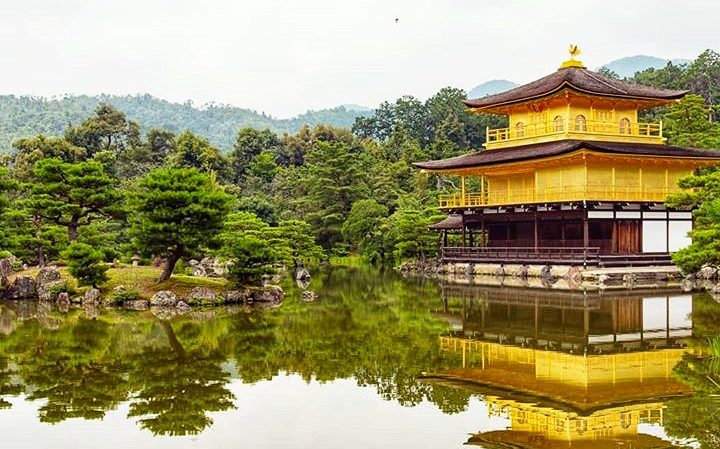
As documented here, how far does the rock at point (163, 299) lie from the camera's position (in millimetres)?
Answer: 22953

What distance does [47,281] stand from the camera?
85.0 feet

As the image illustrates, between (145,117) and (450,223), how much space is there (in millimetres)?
125329

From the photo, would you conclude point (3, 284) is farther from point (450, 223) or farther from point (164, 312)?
point (450, 223)

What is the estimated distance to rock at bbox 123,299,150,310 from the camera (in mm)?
22777

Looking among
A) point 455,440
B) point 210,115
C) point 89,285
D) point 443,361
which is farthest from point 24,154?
point 210,115

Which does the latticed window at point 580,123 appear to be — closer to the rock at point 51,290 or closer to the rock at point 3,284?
the rock at point 51,290

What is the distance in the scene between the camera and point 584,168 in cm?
3281

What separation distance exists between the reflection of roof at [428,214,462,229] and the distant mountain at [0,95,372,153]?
76.6m

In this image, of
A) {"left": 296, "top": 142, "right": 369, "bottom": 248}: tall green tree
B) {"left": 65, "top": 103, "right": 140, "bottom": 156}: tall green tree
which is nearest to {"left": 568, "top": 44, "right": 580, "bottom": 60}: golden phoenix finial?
{"left": 296, "top": 142, "right": 369, "bottom": 248}: tall green tree

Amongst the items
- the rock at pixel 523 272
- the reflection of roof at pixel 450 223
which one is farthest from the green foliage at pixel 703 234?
the reflection of roof at pixel 450 223

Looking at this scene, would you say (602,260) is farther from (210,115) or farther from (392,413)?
(210,115)

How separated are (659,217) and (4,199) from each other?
82.1 feet

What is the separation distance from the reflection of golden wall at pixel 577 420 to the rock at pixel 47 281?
1871 centimetres

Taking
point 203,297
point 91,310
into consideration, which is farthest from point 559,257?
point 91,310
